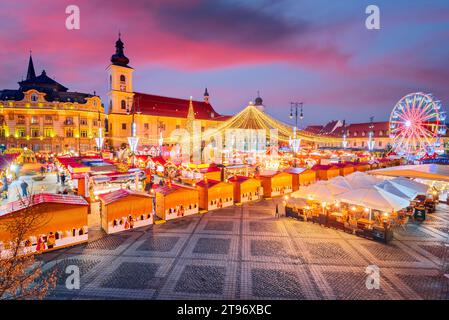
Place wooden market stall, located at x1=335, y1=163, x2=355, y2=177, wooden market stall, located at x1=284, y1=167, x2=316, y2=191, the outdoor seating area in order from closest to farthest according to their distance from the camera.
A: the outdoor seating area
wooden market stall, located at x1=284, y1=167, x2=316, y2=191
wooden market stall, located at x1=335, y1=163, x2=355, y2=177

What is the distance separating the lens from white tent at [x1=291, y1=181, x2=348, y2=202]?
1476cm

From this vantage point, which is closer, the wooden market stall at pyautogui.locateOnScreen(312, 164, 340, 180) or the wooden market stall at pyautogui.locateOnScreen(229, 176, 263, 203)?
the wooden market stall at pyautogui.locateOnScreen(229, 176, 263, 203)

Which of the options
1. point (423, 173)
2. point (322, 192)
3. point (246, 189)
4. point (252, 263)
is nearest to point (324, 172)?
point (423, 173)

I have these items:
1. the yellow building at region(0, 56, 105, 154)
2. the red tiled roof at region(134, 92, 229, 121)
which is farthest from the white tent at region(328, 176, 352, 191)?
the red tiled roof at region(134, 92, 229, 121)

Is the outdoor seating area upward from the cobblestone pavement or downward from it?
upward

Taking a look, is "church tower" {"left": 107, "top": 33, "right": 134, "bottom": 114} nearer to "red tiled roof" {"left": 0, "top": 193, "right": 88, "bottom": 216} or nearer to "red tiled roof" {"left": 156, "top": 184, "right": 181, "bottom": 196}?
"red tiled roof" {"left": 156, "top": 184, "right": 181, "bottom": 196}

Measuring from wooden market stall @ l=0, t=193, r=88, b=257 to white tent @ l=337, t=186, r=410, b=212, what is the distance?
14.0 m

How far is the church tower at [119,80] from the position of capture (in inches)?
2424

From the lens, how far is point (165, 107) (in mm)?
70812

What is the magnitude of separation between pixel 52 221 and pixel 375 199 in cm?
1601

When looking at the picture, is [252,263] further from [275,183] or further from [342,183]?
[275,183]

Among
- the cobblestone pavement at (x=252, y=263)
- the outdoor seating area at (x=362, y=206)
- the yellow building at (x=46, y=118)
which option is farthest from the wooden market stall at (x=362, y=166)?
the yellow building at (x=46, y=118)

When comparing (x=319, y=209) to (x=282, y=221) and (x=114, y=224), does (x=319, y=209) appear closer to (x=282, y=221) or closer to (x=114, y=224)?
(x=282, y=221)

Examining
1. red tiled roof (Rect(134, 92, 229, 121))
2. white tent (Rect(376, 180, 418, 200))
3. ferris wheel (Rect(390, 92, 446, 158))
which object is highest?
red tiled roof (Rect(134, 92, 229, 121))
